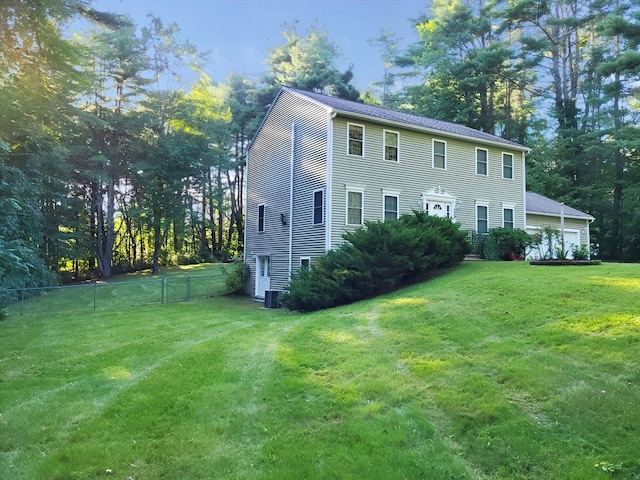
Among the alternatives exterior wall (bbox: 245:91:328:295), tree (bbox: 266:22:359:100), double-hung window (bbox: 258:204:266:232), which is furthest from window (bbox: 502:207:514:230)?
tree (bbox: 266:22:359:100)

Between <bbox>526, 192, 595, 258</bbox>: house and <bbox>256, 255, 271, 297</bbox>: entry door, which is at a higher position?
<bbox>526, 192, 595, 258</bbox>: house

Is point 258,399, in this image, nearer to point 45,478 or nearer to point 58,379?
point 45,478

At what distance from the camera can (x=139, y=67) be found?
27.4 meters

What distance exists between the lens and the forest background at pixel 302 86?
84.9 feet

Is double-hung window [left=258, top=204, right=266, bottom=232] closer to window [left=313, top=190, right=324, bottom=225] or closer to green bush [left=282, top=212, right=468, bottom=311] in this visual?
window [left=313, top=190, right=324, bottom=225]

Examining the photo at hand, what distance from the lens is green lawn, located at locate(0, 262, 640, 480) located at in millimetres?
3631

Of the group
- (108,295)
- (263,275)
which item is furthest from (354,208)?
(108,295)

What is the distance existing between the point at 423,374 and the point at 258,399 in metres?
2.04

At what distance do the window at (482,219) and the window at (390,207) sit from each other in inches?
167

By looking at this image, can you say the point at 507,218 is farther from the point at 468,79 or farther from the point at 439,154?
the point at 468,79

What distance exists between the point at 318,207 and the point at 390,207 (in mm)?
2807

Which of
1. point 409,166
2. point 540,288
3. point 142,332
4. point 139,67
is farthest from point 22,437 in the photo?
point 139,67

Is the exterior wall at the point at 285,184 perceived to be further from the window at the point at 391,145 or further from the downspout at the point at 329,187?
the window at the point at 391,145

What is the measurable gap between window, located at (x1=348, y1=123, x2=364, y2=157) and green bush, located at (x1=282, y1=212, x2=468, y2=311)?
3576 mm
